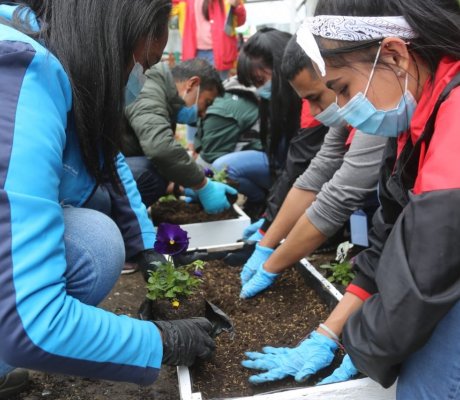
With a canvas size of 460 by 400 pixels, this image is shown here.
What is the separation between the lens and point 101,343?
120cm

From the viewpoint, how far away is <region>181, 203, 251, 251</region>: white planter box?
314 centimetres

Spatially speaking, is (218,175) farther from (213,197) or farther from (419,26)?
(419,26)

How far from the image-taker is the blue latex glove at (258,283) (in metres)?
2.25

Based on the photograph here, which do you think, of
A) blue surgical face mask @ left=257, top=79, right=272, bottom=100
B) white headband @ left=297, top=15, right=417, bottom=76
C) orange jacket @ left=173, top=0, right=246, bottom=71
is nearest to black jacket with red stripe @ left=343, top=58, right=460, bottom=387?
white headband @ left=297, top=15, right=417, bottom=76

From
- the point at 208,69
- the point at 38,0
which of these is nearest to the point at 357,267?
the point at 38,0

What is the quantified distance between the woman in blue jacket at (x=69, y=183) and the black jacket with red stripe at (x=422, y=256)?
0.53 meters

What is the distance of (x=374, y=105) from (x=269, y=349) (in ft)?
2.91

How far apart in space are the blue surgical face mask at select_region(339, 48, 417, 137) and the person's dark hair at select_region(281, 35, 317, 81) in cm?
75

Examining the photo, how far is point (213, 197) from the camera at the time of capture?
331 cm

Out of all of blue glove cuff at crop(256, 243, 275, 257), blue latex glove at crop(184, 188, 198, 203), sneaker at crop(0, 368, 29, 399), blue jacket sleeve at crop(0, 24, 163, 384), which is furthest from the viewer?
blue latex glove at crop(184, 188, 198, 203)

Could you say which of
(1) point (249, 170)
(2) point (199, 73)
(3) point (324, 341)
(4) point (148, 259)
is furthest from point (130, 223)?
(1) point (249, 170)

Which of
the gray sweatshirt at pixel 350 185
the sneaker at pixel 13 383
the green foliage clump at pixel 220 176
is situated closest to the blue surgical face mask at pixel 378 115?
the gray sweatshirt at pixel 350 185

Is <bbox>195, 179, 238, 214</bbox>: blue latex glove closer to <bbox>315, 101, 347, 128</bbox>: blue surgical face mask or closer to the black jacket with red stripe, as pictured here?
<bbox>315, 101, 347, 128</bbox>: blue surgical face mask

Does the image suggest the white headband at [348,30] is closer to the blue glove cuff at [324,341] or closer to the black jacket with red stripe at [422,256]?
the black jacket with red stripe at [422,256]
